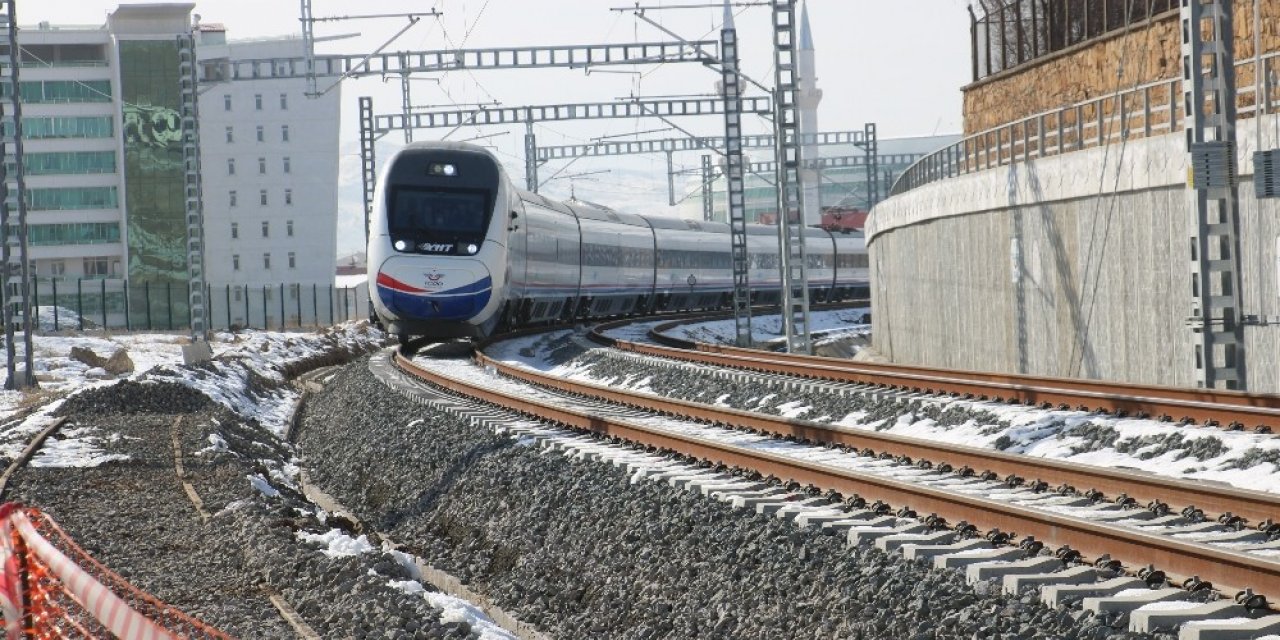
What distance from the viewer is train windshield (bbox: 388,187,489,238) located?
2748 centimetres

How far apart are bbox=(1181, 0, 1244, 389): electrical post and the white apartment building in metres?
89.5

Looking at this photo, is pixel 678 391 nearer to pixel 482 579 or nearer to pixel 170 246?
pixel 482 579

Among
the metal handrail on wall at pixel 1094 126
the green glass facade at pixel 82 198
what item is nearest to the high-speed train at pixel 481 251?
the metal handrail on wall at pixel 1094 126

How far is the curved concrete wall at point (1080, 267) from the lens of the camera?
17406 millimetres

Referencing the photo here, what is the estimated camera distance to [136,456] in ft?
52.5

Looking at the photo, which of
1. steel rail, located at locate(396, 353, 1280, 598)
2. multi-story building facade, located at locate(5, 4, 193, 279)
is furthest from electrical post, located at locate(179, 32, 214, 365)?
multi-story building facade, located at locate(5, 4, 193, 279)

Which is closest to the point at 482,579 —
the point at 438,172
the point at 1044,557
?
the point at 1044,557

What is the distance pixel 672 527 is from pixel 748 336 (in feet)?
88.1

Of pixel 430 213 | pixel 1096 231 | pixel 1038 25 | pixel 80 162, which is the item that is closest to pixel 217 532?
pixel 1096 231

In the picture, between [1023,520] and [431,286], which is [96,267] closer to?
[431,286]

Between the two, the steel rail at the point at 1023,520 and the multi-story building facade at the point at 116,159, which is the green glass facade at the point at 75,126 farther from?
the steel rail at the point at 1023,520

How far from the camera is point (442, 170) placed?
2784cm

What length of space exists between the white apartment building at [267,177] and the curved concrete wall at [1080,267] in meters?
78.2

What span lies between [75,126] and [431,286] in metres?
72.8
